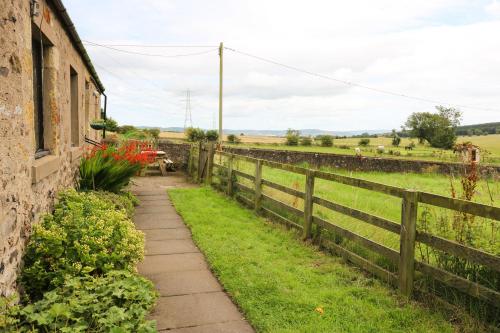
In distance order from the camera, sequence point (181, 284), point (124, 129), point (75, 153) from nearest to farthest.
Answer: point (181, 284), point (75, 153), point (124, 129)

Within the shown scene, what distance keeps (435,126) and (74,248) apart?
6842cm

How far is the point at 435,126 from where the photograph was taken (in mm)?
63406

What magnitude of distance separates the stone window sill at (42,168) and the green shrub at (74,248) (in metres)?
0.46

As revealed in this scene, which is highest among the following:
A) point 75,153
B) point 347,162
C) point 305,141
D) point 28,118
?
point 28,118

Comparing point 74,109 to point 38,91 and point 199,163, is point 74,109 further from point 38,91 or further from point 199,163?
point 199,163

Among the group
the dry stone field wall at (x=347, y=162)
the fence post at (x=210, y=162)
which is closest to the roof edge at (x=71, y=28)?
the fence post at (x=210, y=162)

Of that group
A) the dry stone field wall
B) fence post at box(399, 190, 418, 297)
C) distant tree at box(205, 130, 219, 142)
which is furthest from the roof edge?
distant tree at box(205, 130, 219, 142)

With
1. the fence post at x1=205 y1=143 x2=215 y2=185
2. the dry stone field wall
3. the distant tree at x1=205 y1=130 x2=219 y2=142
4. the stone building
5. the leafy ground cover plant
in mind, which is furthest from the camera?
the distant tree at x1=205 y1=130 x2=219 y2=142

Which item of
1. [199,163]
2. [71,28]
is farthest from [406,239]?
[199,163]

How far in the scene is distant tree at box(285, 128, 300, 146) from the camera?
1620 inches

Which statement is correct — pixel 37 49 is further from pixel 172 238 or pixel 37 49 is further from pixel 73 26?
pixel 172 238

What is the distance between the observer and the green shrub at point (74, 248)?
3349mm

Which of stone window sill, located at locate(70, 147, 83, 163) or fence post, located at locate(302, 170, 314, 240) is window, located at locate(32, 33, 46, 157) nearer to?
stone window sill, located at locate(70, 147, 83, 163)

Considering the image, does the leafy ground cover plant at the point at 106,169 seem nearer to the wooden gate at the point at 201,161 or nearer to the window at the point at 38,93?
the window at the point at 38,93
